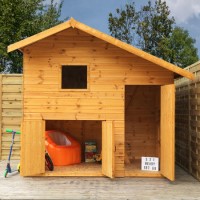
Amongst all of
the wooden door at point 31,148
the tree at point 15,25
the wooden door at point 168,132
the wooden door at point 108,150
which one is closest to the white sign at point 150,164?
the wooden door at point 168,132

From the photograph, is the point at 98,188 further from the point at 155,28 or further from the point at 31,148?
the point at 155,28

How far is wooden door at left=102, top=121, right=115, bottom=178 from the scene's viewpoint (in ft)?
31.7

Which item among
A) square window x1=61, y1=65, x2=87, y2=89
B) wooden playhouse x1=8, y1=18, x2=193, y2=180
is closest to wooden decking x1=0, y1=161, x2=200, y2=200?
wooden playhouse x1=8, y1=18, x2=193, y2=180

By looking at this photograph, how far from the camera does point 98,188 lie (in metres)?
8.83

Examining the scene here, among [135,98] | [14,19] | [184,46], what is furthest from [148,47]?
[135,98]

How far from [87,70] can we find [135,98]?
3.55 meters

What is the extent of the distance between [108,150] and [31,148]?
1.94 meters

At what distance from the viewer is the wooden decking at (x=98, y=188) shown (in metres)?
8.16

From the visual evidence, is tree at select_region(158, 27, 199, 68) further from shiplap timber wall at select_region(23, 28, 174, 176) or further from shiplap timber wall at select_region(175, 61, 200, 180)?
shiplap timber wall at select_region(23, 28, 174, 176)

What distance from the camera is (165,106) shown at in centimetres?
974

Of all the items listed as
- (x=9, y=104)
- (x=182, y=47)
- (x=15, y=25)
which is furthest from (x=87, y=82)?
(x=182, y=47)

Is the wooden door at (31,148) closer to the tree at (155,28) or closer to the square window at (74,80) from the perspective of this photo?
the square window at (74,80)

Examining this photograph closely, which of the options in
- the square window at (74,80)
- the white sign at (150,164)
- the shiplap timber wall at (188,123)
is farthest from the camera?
the white sign at (150,164)

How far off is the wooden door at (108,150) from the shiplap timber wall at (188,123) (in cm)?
213
